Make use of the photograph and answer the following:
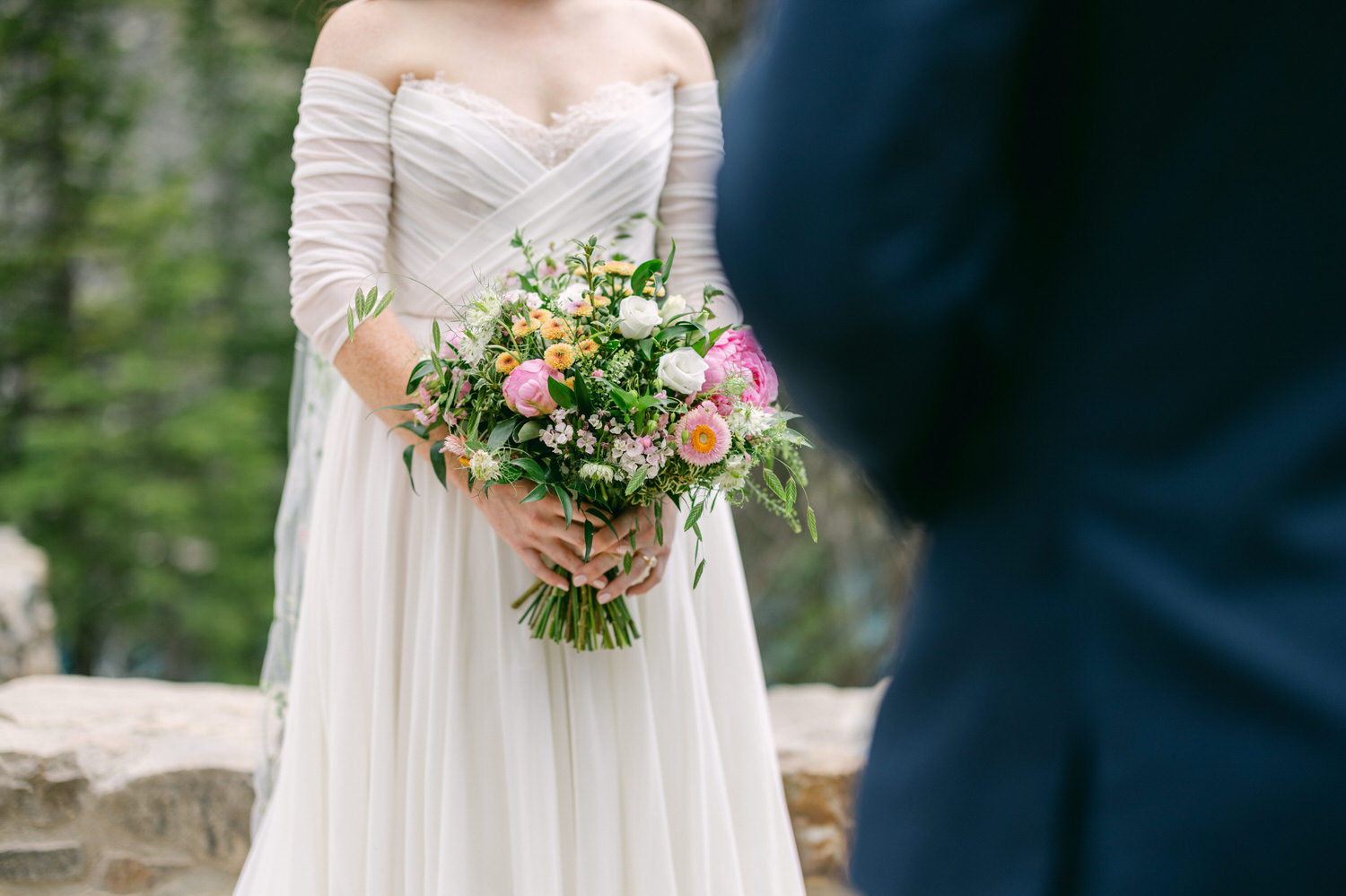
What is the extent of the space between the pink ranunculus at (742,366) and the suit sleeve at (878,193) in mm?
943

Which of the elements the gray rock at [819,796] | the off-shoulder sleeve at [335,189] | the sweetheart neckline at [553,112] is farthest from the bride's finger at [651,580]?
the gray rock at [819,796]

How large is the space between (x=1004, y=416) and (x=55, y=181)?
28.0 feet

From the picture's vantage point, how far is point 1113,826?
22.9 inches

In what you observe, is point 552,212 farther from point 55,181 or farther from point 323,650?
point 55,181

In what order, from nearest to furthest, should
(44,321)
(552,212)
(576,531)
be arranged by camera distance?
1. (576,531)
2. (552,212)
3. (44,321)

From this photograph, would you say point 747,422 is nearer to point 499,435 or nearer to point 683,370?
point 683,370

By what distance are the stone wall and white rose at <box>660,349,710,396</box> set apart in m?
1.41

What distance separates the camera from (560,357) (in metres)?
1.53

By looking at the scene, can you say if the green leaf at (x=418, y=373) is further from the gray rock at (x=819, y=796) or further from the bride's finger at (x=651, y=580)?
the gray rock at (x=819, y=796)

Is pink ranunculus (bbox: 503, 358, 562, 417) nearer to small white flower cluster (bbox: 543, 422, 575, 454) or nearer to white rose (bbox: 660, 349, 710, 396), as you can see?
small white flower cluster (bbox: 543, 422, 575, 454)

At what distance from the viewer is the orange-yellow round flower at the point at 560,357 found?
A: 1530mm

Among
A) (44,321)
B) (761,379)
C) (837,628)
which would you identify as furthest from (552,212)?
(44,321)

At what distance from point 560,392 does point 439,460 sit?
0.29 meters

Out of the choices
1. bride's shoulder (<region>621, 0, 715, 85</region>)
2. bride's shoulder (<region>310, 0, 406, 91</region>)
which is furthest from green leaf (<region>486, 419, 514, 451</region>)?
bride's shoulder (<region>621, 0, 715, 85</region>)
